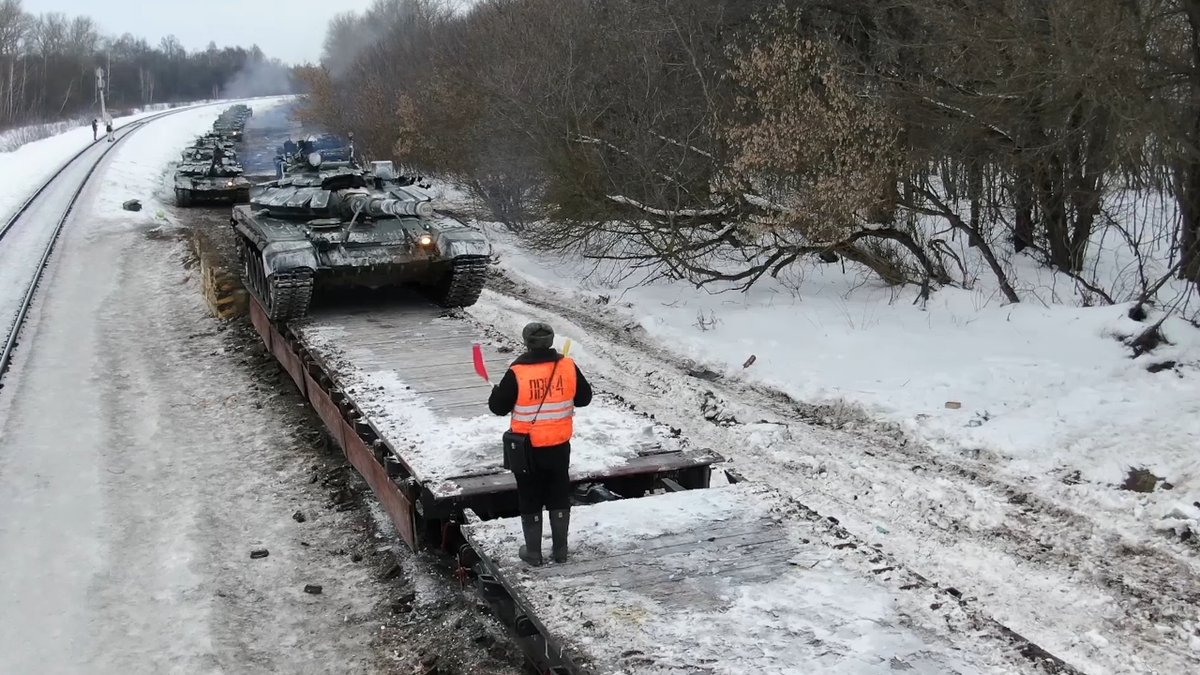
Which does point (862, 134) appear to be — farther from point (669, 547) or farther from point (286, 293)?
point (669, 547)

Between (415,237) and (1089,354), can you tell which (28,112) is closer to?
(415,237)

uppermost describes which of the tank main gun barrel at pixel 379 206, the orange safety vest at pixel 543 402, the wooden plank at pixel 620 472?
the tank main gun barrel at pixel 379 206

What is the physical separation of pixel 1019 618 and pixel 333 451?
5.68m

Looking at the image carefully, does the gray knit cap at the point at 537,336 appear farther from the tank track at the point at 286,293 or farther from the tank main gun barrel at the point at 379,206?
the tank main gun barrel at the point at 379,206

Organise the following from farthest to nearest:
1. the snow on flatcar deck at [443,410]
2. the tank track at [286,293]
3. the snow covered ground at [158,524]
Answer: the tank track at [286,293], the snow on flatcar deck at [443,410], the snow covered ground at [158,524]

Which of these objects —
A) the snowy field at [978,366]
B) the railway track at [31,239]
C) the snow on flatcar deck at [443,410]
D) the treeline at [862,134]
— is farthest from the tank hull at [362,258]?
the treeline at [862,134]

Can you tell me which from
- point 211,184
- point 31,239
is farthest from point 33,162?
point 31,239

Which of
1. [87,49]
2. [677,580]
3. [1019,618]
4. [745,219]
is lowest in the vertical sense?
[1019,618]

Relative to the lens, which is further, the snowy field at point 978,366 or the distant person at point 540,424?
the snowy field at point 978,366

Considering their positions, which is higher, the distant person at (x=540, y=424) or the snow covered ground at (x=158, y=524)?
the distant person at (x=540, y=424)

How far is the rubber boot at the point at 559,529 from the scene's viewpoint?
5387 millimetres

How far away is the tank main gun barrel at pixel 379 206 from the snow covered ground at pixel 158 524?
2.32 meters

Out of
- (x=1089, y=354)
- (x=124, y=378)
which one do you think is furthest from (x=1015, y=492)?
(x=124, y=378)

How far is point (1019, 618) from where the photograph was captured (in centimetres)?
609
